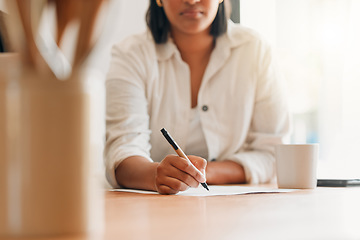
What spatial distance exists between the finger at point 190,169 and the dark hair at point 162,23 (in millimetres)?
740

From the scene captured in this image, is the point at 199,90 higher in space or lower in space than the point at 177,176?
higher

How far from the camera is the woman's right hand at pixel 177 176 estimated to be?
0.92 m

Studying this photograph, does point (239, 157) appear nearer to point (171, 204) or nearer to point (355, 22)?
point (171, 204)

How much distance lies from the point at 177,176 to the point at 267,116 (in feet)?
2.40

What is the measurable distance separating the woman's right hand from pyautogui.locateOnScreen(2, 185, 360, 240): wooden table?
0.37 ft

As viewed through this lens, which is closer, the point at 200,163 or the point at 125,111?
the point at 200,163

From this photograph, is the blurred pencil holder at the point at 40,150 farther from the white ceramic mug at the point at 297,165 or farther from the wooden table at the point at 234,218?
the white ceramic mug at the point at 297,165

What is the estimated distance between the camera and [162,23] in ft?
5.35

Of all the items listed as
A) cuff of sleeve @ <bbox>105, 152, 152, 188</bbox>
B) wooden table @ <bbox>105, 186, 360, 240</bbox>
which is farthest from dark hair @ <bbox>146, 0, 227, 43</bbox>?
wooden table @ <bbox>105, 186, 360, 240</bbox>

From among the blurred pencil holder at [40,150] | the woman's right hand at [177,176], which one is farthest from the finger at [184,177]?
the blurred pencil holder at [40,150]

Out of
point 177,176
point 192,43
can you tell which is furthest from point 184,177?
point 192,43

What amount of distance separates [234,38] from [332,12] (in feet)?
3.95

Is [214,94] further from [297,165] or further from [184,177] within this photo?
[184,177]

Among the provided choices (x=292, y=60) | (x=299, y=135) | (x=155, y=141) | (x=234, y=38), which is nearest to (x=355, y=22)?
(x=292, y=60)
